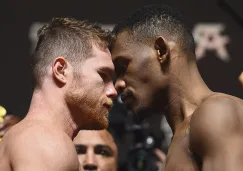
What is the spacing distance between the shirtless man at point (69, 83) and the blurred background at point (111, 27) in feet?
10.9

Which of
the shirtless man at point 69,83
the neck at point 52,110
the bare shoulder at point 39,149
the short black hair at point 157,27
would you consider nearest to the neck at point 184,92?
the short black hair at point 157,27

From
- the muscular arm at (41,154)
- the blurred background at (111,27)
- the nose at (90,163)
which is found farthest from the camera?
the blurred background at (111,27)

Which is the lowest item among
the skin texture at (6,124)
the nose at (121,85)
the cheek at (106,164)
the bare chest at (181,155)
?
the cheek at (106,164)

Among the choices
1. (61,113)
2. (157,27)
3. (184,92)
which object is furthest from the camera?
(157,27)

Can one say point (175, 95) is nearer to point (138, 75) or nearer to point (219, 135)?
point (138, 75)

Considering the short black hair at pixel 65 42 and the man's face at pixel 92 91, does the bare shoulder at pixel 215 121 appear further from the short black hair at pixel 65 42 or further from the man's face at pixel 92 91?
the short black hair at pixel 65 42

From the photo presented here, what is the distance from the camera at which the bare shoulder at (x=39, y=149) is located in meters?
2.88

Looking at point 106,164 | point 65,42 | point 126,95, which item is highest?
point 65,42

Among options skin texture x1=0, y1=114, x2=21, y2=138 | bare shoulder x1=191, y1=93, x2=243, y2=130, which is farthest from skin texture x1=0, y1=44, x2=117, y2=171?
skin texture x1=0, y1=114, x2=21, y2=138

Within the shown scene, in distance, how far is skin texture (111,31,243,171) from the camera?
325cm

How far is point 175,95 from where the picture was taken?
145 inches

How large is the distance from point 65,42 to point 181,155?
2.51ft

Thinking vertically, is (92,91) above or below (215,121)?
above

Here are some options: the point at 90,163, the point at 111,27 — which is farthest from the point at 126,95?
the point at 111,27
